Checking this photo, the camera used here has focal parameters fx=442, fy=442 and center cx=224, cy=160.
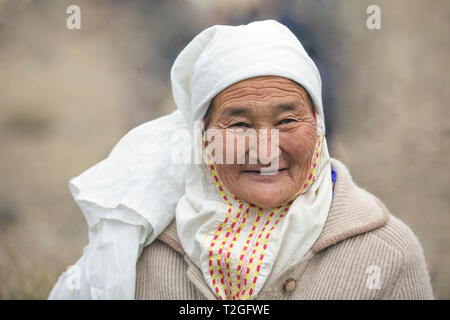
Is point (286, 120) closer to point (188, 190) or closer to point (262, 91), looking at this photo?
point (262, 91)

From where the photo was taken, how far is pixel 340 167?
181 cm

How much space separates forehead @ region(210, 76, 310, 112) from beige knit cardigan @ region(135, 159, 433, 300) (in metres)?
0.43

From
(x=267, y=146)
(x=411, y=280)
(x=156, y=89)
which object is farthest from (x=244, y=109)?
(x=156, y=89)

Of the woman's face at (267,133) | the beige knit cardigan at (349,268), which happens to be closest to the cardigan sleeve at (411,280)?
the beige knit cardigan at (349,268)

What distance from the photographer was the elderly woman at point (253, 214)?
152 centimetres

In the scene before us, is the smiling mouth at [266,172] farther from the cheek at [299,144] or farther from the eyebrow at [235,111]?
the eyebrow at [235,111]

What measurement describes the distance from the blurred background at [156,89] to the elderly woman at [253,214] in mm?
1273

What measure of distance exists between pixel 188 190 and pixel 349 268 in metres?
0.66

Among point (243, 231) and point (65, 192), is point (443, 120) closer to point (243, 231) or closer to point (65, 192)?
point (243, 231)

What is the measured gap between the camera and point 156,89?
123 inches

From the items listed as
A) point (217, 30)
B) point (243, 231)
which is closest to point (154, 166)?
point (243, 231)

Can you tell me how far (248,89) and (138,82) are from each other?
5.81 ft

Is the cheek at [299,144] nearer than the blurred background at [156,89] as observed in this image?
Yes

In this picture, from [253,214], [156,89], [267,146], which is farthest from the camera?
[156,89]
